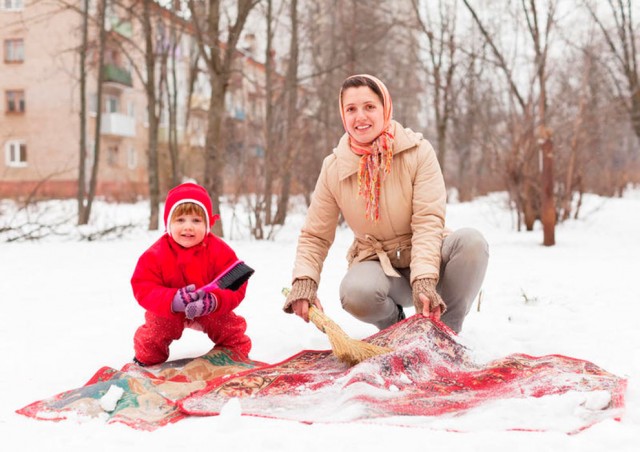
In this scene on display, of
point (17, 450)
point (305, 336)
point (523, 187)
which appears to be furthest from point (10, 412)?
point (523, 187)

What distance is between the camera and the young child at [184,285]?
2621 mm

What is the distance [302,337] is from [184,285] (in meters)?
0.75

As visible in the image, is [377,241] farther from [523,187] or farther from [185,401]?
[523,187]

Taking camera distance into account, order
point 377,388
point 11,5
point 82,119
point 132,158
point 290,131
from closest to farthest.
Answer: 1. point 377,388
2. point 290,131
3. point 82,119
4. point 11,5
5. point 132,158

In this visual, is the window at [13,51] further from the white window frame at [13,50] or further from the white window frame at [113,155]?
the white window frame at [113,155]

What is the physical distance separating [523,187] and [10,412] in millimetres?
7702

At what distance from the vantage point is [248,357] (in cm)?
288

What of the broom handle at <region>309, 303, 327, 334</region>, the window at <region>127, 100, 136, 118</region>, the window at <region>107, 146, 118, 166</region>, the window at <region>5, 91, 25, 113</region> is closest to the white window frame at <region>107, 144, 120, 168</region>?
the window at <region>107, 146, 118, 166</region>

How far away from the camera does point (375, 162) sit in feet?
8.82

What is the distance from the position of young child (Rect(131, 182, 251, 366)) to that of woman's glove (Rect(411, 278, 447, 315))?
765 mm

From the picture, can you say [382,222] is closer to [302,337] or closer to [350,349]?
[350,349]

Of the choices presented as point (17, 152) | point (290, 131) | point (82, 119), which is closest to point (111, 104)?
point (17, 152)

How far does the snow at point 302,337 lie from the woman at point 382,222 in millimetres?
381

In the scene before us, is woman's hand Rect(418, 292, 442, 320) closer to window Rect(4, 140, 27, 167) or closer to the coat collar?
the coat collar
